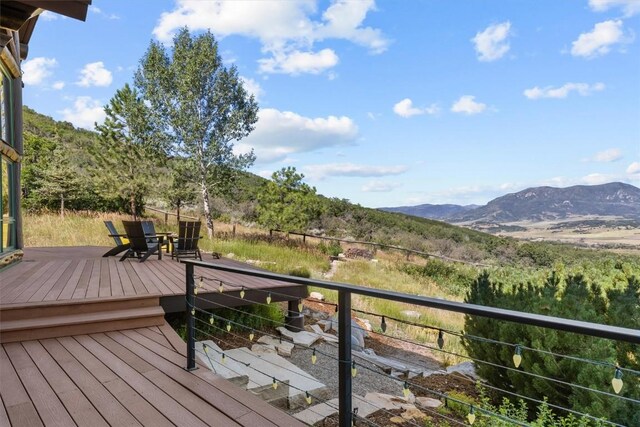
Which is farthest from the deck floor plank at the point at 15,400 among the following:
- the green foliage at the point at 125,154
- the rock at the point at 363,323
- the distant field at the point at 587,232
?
the distant field at the point at 587,232

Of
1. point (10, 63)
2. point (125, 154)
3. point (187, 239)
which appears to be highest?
point (125, 154)

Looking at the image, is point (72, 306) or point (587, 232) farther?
point (587, 232)

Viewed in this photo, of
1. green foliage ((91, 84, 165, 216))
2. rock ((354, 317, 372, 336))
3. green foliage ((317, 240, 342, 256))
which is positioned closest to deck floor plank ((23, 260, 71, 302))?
rock ((354, 317, 372, 336))

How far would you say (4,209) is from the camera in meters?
6.32

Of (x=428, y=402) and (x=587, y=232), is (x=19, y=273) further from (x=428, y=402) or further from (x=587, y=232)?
(x=587, y=232)

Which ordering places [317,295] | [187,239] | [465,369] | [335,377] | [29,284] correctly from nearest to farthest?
[335,377], [29,284], [465,369], [187,239], [317,295]

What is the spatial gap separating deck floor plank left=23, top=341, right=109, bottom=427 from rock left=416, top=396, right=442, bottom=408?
273 centimetres

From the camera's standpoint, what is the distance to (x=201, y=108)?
1653cm

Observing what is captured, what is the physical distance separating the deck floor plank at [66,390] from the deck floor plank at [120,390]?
154 mm

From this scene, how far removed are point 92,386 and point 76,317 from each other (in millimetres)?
1463

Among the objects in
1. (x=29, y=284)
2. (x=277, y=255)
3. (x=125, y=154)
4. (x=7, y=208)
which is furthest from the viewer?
(x=125, y=154)

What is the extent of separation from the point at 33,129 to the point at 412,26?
27.7 metres

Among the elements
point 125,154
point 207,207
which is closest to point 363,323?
point 207,207

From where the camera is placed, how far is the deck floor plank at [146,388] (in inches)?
88.0
